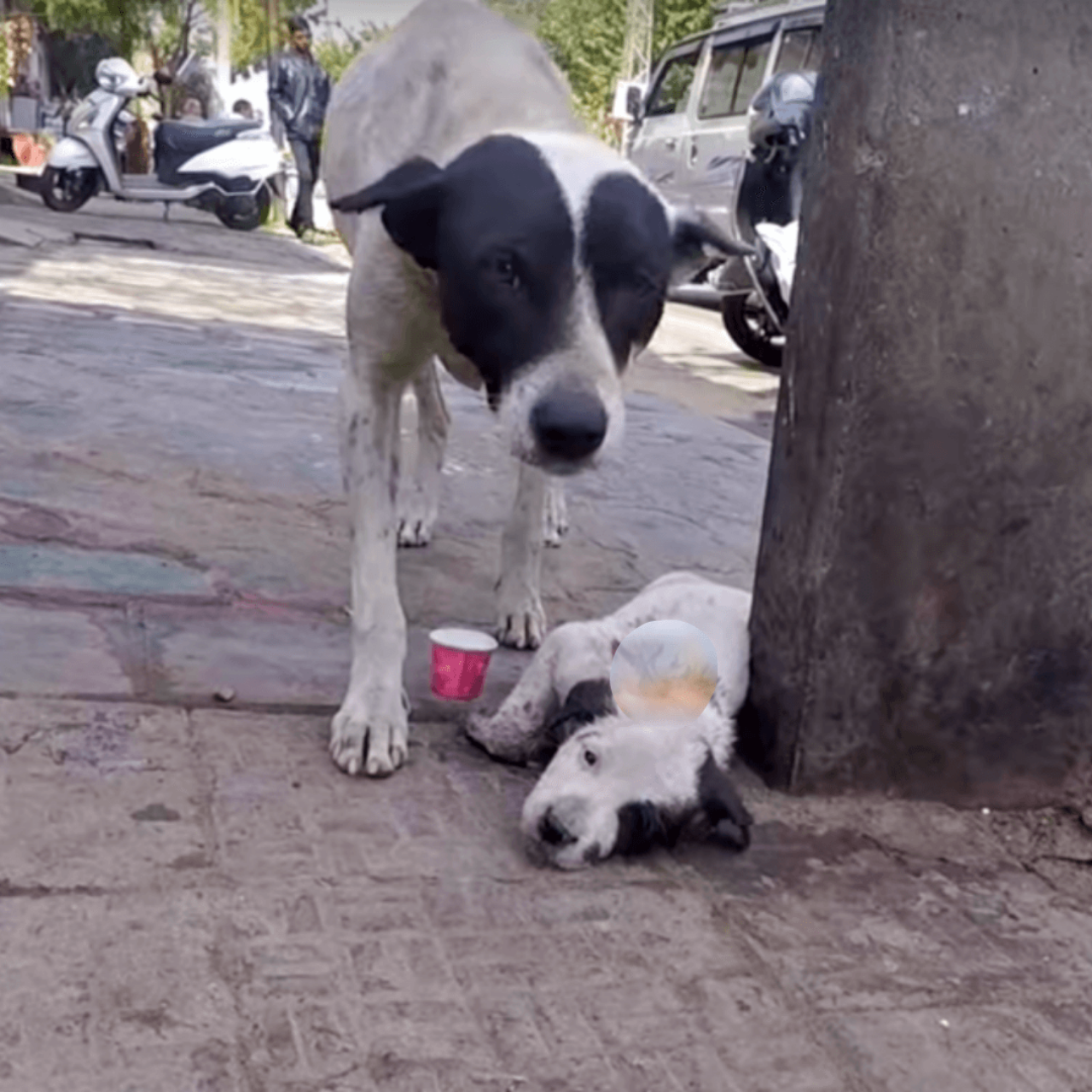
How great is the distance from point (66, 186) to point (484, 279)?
576 inches

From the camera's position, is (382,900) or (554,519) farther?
(554,519)

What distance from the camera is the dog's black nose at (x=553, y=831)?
88.9 inches

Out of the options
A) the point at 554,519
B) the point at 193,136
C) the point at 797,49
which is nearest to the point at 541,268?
the point at 554,519

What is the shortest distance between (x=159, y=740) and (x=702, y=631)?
1.03 metres

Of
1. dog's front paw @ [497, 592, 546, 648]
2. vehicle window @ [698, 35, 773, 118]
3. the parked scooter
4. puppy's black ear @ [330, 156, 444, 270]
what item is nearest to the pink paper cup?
dog's front paw @ [497, 592, 546, 648]

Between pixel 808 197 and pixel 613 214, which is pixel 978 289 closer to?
pixel 808 197

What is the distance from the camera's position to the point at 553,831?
7.43 ft

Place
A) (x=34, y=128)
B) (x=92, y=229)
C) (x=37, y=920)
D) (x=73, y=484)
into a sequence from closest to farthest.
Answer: (x=37, y=920) < (x=73, y=484) < (x=92, y=229) < (x=34, y=128)

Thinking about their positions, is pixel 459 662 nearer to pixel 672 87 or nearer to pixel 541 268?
pixel 541 268

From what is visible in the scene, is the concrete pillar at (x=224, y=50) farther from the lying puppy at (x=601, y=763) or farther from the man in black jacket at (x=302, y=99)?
the lying puppy at (x=601, y=763)

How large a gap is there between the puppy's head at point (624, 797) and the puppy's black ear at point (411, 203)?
0.91m

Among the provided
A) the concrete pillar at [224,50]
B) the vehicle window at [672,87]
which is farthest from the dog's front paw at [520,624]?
the concrete pillar at [224,50]

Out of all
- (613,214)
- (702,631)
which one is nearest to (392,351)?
(613,214)

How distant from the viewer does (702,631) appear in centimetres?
279
